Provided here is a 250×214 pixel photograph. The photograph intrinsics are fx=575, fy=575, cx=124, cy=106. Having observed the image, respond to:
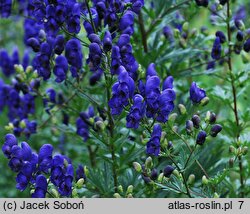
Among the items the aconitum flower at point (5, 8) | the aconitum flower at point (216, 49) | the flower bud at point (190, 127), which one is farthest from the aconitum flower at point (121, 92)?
the aconitum flower at point (5, 8)

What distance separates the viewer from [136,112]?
2375mm

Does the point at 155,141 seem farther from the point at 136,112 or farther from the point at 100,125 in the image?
the point at 100,125

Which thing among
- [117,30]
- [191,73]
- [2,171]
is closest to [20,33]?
[2,171]

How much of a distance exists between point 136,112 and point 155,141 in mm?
145

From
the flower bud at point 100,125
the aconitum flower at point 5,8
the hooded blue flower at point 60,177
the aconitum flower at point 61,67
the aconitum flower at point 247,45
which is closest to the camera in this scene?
the hooded blue flower at point 60,177

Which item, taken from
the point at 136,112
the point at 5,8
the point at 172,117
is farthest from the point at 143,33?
the point at 136,112

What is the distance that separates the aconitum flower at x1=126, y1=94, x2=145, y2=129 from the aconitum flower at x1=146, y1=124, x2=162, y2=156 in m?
0.08

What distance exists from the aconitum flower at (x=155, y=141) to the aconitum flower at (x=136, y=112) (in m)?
0.08

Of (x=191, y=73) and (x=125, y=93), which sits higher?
(x=191, y=73)

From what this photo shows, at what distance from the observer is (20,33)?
6.63 meters

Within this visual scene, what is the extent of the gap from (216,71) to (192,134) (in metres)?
1.04

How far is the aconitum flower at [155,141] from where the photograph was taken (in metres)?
2.39

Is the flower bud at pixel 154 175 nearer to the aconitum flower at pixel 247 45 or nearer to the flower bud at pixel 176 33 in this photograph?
the aconitum flower at pixel 247 45

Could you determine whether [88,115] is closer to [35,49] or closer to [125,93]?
[35,49]
